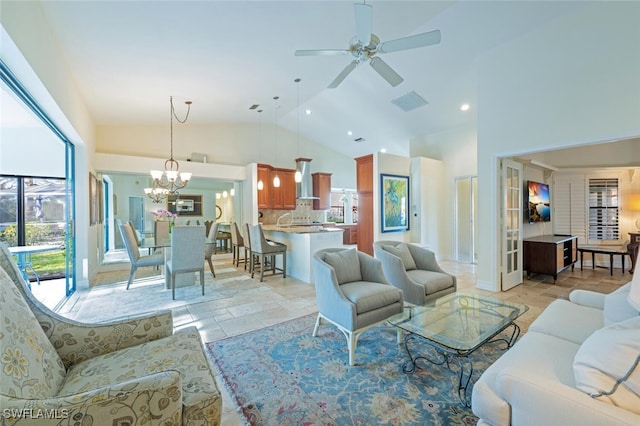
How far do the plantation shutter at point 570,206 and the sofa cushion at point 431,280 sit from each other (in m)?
4.68

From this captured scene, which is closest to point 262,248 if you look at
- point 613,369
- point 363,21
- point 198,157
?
point 198,157

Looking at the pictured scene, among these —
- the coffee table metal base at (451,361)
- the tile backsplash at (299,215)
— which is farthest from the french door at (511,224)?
the tile backsplash at (299,215)

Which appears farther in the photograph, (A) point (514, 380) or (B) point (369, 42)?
(B) point (369, 42)

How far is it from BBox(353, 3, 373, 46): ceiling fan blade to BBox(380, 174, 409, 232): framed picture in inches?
150

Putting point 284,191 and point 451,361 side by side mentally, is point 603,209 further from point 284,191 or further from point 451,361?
point 284,191

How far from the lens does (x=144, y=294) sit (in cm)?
410

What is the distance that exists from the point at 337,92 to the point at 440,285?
4.60m

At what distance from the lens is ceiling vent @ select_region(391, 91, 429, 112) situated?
5344mm

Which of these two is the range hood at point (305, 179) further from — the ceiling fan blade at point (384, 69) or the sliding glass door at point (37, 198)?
the sliding glass door at point (37, 198)

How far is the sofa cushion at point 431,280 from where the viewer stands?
9.79ft

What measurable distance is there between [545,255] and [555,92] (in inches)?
103

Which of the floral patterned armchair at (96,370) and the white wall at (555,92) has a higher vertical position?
the white wall at (555,92)

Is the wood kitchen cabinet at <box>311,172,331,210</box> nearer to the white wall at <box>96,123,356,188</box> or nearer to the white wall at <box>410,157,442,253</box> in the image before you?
the white wall at <box>96,123,356,188</box>

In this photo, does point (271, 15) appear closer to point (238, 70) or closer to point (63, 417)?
point (238, 70)
